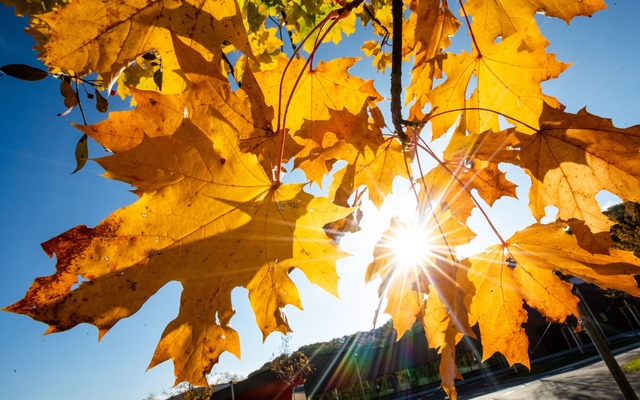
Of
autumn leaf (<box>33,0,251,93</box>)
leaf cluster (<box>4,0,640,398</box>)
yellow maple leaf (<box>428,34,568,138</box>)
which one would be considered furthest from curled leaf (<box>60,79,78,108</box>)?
yellow maple leaf (<box>428,34,568,138</box>)

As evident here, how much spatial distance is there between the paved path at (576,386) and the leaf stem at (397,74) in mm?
15931

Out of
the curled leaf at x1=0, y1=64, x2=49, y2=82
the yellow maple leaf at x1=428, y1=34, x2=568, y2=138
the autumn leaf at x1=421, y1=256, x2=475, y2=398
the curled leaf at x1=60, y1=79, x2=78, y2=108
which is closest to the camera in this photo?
the autumn leaf at x1=421, y1=256, x2=475, y2=398

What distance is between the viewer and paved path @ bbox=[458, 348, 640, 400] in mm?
14008

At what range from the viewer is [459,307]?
43.6 inches

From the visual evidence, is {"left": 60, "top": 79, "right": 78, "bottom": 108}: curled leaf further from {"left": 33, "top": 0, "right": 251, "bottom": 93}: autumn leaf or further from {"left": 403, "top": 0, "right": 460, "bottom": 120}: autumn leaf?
{"left": 403, "top": 0, "right": 460, "bottom": 120}: autumn leaf

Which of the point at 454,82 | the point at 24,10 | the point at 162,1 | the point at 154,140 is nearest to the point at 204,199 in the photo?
the point at 154,140

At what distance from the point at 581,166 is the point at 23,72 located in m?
2.57

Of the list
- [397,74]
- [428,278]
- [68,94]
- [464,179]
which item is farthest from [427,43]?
[68,94]

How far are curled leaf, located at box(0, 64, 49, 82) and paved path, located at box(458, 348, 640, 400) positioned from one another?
17.0m

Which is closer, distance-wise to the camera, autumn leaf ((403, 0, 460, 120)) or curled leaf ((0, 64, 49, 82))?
autumn leaf ((403, 0, 460, 120))

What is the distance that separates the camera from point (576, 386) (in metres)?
16.4

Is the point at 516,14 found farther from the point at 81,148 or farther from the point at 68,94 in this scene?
the point at 68,94

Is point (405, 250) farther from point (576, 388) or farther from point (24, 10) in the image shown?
point (576, 388)

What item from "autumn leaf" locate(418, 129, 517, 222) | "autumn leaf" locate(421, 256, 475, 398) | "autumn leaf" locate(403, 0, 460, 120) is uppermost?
"autumn leaf" locate(403, 0, 460, 120)
